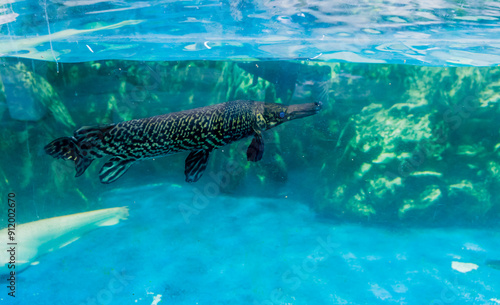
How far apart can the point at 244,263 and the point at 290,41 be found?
23.8ft

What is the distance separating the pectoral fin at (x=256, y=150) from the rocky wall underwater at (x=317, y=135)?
4.72m

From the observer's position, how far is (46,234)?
8.48m

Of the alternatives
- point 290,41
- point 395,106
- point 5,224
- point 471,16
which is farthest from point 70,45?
point 471,16

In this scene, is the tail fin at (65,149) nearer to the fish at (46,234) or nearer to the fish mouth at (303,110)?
the fish mouth at (303,110)

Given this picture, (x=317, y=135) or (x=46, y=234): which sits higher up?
(x=317, y=135)

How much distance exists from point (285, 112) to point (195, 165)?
6.35ft

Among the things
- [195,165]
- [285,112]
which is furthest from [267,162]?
[195,165]

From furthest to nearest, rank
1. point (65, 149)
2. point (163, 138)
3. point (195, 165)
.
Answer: point (195, 165) → point (163, 138) → point (65, 149)

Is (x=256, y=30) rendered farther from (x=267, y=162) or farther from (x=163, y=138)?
(x=163, y=138)

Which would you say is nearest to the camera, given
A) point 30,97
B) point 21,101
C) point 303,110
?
point 303,110

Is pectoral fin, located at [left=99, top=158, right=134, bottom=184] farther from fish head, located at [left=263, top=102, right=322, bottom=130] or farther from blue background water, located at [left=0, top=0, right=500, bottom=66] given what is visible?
blue background water, located at [left=0, top=0, right=500, bottom=66]

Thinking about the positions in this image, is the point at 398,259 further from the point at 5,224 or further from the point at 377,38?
the point at 5,224

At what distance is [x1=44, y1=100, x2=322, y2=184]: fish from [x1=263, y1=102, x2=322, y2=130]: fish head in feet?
0.10

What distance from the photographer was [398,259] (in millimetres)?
7852
